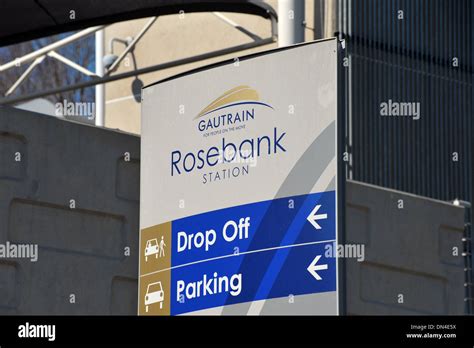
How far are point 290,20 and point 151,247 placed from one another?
11.4ft

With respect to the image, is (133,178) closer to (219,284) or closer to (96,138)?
(96,138)

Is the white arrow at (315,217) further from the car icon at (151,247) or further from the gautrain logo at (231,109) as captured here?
the car icon at (151,247)

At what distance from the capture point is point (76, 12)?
15188mm

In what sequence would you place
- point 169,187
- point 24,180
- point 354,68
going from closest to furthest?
point 169,187 → point 24,180 → point 354,68

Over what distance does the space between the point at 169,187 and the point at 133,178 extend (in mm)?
3647

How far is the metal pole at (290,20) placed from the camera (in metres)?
11.7

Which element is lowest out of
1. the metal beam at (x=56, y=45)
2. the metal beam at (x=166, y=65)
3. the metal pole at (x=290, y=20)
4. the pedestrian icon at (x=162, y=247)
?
the pedestrian icon at (x=162, y=247)

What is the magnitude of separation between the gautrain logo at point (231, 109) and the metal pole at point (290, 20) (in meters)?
2.97

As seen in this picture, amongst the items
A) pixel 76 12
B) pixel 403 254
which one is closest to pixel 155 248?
pixel 403 254

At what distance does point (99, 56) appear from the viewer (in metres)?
21.3

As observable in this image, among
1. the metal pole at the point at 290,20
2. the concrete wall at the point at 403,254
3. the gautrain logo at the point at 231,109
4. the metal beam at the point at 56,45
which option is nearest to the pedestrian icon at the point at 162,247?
the gautrain logo at the point at 231,109

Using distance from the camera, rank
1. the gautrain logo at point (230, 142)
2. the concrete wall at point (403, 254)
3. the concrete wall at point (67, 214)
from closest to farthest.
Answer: the gautrain logo at point (230, 142), the concrete wall at point (67, 214), the concrete wall at point (403, 254)

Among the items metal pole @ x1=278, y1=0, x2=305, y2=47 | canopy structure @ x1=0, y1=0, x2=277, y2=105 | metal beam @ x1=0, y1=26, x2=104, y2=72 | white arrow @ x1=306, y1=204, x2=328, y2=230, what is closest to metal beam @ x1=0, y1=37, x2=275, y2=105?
canopy structure @ x1=0, y1=0, x2=277, y2=105
